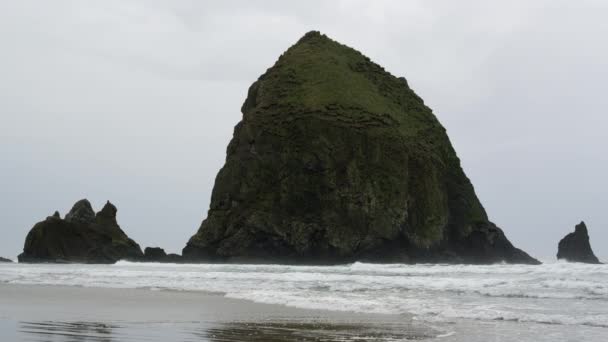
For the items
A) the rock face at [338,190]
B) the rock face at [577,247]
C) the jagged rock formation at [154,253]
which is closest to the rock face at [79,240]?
the jagged rock formation at [154,253]

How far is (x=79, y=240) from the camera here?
67750 millimetres

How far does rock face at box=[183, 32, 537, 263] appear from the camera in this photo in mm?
58156

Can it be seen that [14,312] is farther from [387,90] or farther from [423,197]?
[387,90]

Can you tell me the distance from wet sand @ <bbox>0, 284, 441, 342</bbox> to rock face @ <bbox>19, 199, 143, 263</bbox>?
5185cm

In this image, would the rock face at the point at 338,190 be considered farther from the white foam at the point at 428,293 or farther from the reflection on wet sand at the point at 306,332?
the reflection on wet sand at the point at 306,332

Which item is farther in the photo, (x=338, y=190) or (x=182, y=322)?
(x=338, y=190)

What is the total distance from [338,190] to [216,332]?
49955 mm

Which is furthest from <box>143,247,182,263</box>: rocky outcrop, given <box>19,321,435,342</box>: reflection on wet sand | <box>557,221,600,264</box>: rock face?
<box>19,321,435,342</box>: reflection on wet sand

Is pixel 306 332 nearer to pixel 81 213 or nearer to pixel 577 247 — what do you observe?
pixel 577 247

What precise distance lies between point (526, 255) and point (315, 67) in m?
29.2

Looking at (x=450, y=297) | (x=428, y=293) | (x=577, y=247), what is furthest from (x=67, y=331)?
(x=577, y=247)

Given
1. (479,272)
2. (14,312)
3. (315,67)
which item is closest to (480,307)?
(14,312)

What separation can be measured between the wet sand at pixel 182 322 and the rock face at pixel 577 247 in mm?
55797

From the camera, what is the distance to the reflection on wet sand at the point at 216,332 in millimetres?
9398
